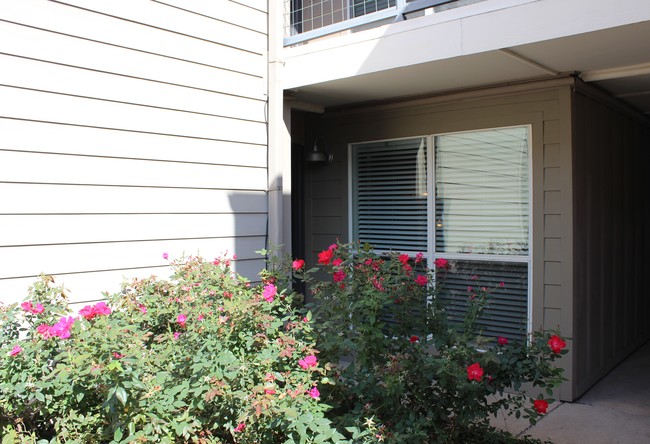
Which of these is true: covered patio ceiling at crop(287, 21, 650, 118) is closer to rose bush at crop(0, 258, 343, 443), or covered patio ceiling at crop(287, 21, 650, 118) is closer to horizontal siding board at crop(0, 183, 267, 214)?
horizontal siding board at crop(0, 183, 267, 214)

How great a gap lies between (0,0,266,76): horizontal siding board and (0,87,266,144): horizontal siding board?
15.1 inches

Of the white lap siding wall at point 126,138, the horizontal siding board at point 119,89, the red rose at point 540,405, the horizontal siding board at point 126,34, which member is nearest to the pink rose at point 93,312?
the white lap siding wall at point 126,138

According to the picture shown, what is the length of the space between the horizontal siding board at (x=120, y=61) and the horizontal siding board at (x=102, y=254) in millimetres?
1067

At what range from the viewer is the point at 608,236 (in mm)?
5578

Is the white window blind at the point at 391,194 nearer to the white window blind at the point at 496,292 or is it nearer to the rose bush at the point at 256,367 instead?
the white window blind at the point at 496,292

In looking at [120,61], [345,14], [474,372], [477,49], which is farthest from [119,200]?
[345,14]

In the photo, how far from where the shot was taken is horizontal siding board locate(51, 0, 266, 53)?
3799 mm

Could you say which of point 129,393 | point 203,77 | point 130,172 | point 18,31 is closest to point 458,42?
point 203,77

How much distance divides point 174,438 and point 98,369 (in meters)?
0.51

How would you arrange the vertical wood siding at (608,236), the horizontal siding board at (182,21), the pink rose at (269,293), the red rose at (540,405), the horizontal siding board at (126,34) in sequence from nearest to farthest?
the red rose at (540,405) < the pink rose at (269,293) < the horizontal siding board at (126,34) < the horizontal siding board at (182,21) < the vertical wood siding at (608,236)

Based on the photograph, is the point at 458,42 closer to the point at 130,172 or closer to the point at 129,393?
the point at 130,172

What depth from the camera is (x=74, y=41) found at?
362 centimetres

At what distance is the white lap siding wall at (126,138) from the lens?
11.1 feet

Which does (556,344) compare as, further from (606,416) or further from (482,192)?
(482,192)
